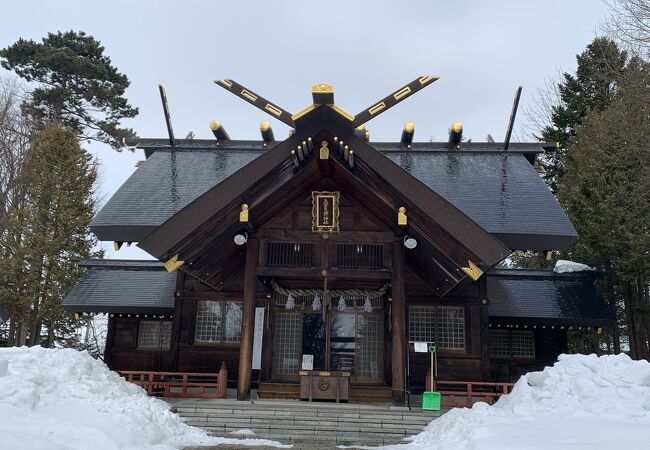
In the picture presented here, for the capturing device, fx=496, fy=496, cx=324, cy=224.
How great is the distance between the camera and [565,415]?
7086 millimetres

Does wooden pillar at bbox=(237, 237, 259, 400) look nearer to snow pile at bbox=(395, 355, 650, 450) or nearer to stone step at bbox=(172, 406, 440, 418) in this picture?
stone step at bbox=(172, 406, 440, 418)

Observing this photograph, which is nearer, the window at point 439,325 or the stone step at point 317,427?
the stone step at point 317,427

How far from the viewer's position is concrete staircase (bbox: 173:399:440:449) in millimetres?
9219

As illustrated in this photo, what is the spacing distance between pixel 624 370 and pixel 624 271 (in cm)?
1294

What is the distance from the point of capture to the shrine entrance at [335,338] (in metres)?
14.3

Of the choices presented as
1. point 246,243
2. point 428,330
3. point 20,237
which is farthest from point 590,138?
point 20,237

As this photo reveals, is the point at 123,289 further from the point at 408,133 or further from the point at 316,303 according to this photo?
the point at 408,133

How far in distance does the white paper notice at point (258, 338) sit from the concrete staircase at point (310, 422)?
7.72 ft

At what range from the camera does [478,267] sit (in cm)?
1074

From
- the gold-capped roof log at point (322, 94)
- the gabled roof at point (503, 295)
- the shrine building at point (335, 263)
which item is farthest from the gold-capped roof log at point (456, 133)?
the gold-capped roof log at point (322, 94)

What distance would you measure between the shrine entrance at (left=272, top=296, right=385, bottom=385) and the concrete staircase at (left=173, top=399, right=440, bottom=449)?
133 inches

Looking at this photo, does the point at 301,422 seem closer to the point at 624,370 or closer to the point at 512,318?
the point at 624,370

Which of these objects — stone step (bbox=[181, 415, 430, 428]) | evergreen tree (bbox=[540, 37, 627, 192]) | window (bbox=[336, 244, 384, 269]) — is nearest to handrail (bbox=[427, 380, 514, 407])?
stone step (bbox=[181, 415, 430, 428])

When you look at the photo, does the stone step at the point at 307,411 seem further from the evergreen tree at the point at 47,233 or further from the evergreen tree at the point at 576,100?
the evergreen tree at the point at 576,100
